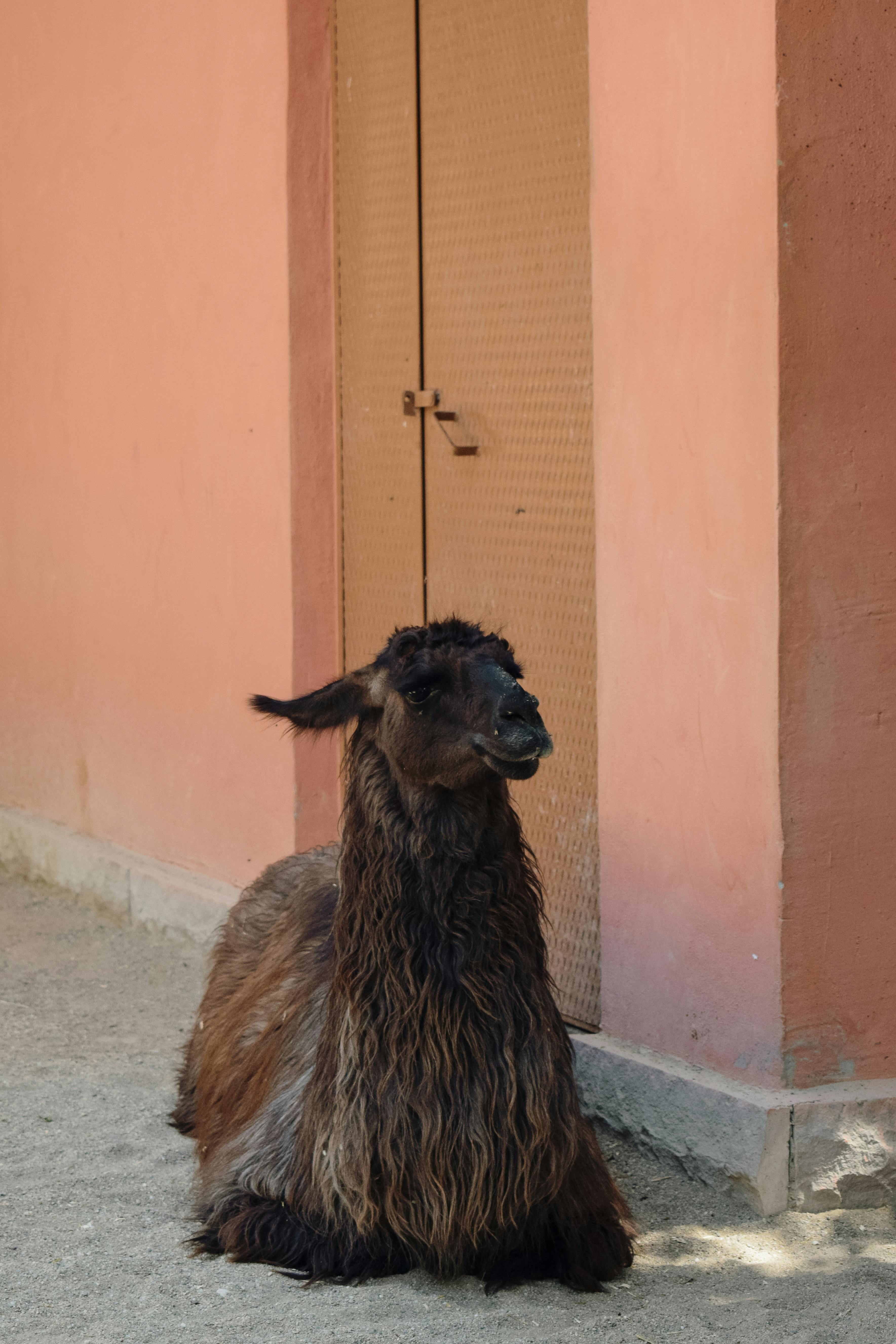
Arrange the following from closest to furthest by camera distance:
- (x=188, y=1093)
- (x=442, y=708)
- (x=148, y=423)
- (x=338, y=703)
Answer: (x=442, y=708) < (x=338, y=703) < (x=188, y=1093) < (x=148, y=423)

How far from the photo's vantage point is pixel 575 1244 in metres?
3.82

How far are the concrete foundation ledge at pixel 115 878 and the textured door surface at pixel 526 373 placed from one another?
6.07 feet

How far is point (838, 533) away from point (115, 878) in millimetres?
4502

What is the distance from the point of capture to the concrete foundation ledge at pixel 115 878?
22.8 ft

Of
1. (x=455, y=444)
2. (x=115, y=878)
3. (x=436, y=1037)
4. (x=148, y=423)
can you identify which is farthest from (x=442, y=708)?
(x=115, y=878)

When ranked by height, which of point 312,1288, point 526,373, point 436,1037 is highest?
point 526,373

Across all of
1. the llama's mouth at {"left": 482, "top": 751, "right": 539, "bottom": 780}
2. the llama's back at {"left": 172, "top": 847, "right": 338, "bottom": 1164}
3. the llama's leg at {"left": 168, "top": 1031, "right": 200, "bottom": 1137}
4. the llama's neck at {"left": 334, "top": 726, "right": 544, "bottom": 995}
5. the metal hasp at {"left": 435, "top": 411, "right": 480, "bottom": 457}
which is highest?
the metal hasp at {"left": 435, "top": 411, "right": 480, "bottom": 457}

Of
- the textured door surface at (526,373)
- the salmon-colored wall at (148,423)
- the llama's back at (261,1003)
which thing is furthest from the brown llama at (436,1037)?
the salmon-colored wall at (148,423)

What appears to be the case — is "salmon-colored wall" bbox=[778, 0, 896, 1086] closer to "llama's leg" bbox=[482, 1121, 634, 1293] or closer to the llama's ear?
"llama's leg" bbox=[482, 1121, 634, 1293]

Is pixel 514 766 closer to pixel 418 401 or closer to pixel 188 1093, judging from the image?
pixel 188 1093

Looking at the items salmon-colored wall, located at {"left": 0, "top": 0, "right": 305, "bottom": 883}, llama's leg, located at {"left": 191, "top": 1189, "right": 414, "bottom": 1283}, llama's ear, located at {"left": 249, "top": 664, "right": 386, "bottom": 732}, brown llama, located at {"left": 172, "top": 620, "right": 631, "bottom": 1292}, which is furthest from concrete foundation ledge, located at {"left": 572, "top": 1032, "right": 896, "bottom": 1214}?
salmon-colored wall, located at {"left": 0, "top": 0, "right": 305, "bottom": 883}

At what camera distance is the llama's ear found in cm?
386

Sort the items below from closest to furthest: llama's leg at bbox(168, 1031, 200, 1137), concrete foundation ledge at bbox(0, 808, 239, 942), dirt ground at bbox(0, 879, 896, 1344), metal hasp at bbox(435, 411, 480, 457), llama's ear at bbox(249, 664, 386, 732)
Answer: dirt ground at bbox(0, 879, 896, 1344) → llama's ear at bbox(249, 664, 386, 732) → llama's leg at bbox(168, 1031, 200, 1137) → metal hasp at bbox(435, 411, 480, 457) → concrete foundation ledge at bbox(0, 808, 239, 942)

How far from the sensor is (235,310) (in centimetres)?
668
